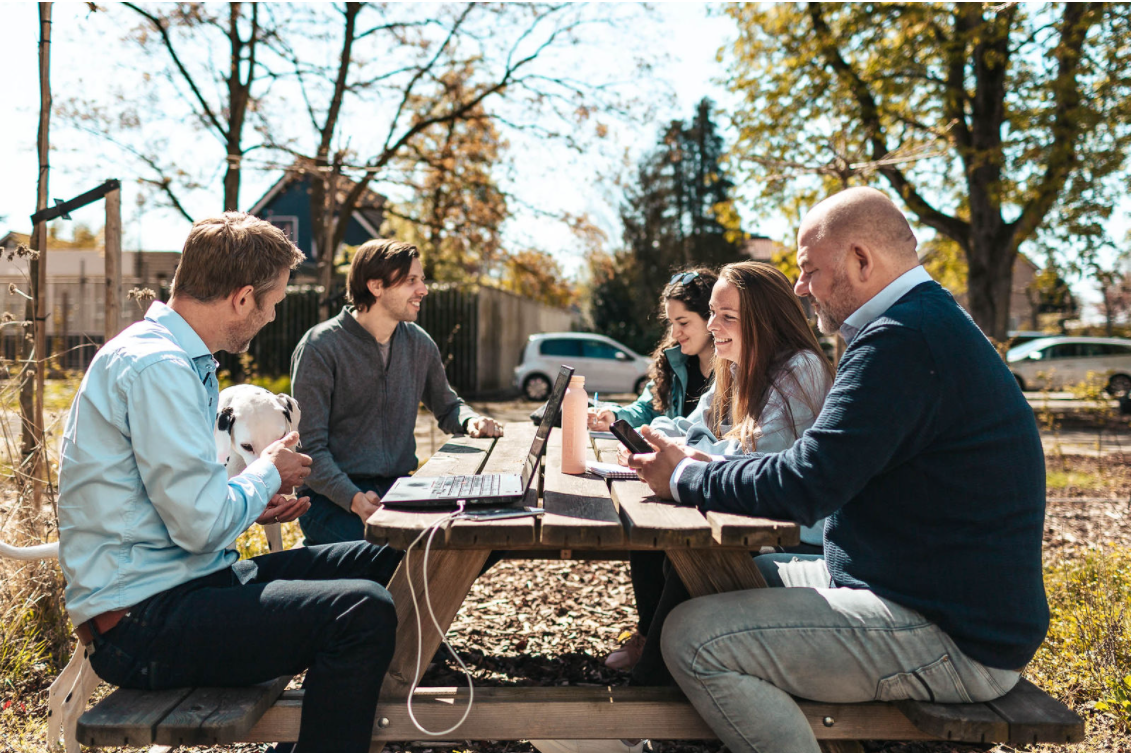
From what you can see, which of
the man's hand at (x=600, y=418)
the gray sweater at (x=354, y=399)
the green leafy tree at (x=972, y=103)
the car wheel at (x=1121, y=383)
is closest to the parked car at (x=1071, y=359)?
the car wheel at (x=1121, y=383)

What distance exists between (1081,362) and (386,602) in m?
22.2

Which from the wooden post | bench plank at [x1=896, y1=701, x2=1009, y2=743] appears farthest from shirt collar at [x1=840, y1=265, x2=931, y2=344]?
the wooden post

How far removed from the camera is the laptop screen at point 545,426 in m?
2.24

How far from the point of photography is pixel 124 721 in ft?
5.66

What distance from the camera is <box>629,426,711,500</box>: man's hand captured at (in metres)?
2.19

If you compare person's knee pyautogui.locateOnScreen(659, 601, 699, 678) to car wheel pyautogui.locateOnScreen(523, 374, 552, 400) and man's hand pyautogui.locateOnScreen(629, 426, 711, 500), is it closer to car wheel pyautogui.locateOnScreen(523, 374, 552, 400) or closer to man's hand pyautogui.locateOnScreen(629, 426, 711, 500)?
man's hand pyautogui.locateOnScreen(629, 426, 711, 500)

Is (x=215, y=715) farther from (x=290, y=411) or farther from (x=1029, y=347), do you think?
(x=1029, y=347)

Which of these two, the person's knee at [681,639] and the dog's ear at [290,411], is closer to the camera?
the person's knee at [681,639]

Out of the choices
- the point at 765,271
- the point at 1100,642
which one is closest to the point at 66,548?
the point at 765,271

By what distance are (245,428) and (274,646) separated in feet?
4.19

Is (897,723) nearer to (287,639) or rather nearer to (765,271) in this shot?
(287,639)

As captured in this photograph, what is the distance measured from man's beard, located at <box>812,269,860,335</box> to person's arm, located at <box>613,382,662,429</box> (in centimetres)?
204

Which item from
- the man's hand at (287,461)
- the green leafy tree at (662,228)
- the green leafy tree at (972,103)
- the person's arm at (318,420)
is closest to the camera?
the man's hand at (287,461)

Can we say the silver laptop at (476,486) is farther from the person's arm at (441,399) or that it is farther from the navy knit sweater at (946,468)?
the person's arm at (441,399)
